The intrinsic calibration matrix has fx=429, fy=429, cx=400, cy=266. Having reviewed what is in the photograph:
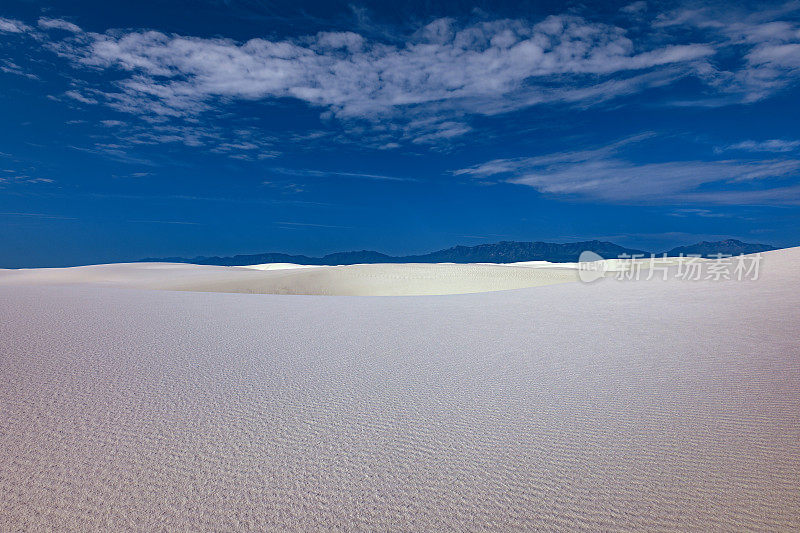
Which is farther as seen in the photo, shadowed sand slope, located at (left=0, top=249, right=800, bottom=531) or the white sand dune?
the white sand dune

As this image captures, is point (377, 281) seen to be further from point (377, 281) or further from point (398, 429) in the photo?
point (398, 429)

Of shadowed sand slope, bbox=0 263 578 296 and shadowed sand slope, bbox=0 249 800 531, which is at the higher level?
shadowed sand slope, bbox=0 263 578 296

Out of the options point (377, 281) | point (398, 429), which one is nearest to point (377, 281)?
point (377, 281)

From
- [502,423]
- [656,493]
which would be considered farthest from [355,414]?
[656,493]

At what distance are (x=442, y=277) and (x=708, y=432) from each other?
1710 centimetres

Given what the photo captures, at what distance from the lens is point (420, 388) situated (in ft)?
13.0

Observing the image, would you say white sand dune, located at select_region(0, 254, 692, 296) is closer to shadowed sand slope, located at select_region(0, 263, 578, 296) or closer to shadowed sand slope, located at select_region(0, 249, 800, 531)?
shadowed sand slope, located at select_region(0, 263, 578, 296)

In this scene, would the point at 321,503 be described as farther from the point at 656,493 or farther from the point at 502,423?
the point at 656,493

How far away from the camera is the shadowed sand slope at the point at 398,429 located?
2115 mm

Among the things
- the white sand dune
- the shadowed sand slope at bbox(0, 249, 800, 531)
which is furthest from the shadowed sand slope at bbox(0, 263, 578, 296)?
the shadowed sand slope at bbox(0, 249, 800, 531)

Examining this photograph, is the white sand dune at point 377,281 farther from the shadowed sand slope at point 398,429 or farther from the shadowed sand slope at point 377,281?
the shadowed sand slope at point 398,429

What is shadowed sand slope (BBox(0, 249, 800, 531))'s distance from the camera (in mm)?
2115

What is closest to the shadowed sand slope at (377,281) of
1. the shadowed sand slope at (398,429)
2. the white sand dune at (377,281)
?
the white sand dune at (377,281)

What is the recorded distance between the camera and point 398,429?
9.93ft
